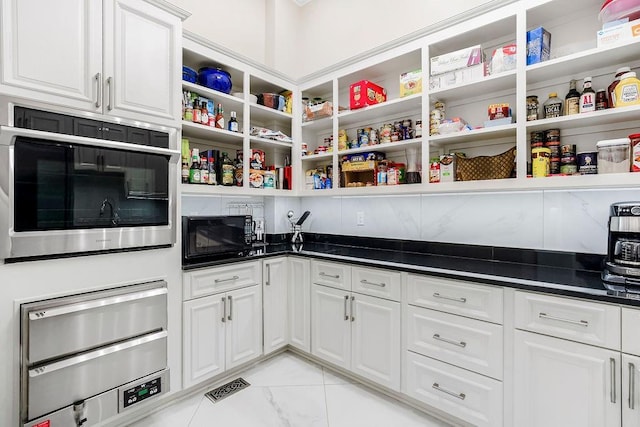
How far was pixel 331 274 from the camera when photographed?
7.56 ft

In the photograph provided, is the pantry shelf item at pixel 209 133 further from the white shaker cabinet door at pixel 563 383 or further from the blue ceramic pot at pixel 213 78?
the white shaker cabinet door at pixel 563 383

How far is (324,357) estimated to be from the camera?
7.72 feet

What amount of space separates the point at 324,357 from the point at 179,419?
0.99m

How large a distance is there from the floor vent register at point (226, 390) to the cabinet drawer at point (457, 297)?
1.30 m

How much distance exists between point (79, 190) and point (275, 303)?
149 cm

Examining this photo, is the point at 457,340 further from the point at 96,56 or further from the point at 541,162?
the point at 96,56

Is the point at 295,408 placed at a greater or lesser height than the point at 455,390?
lesser

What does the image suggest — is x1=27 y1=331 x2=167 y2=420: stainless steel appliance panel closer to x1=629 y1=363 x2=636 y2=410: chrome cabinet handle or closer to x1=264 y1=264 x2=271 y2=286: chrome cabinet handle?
x1=264 y1=264 x2=271 y2=286: chrome cabinet handle

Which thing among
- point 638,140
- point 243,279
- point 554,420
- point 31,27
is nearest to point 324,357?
point 243,279

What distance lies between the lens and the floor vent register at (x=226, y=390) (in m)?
2.07

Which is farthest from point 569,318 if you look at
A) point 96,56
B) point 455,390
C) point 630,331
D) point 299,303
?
point 96,56

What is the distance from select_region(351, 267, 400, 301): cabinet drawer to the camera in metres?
1.96

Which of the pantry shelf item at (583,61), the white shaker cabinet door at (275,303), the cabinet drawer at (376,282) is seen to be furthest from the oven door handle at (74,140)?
the pantry shelf item at (583,61)

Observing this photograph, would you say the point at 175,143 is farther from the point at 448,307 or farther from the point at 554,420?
the point at 554,420
